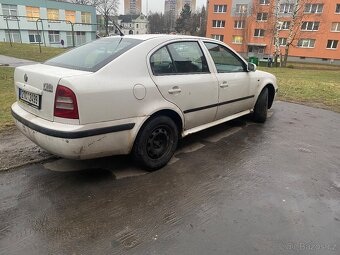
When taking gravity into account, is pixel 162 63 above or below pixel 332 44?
below

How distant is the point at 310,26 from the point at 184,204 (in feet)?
151

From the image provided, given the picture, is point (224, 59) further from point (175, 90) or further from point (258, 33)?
point (258, 33)

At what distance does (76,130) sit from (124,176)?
0.94m

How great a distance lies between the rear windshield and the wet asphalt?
4.17ft

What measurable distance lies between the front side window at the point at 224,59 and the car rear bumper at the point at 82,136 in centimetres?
178

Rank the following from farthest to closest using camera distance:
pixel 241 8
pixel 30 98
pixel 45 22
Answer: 1. pixel 241 8
2. pixel 45 22
3. pixel 30 98

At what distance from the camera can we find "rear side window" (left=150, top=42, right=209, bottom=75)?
350 centimetres

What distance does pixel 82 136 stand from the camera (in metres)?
2.83

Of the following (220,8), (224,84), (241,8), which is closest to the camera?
(224,84)

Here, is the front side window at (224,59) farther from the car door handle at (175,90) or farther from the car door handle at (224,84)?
the car door handle at (175,90)

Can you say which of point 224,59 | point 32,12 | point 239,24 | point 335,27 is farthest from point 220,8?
point 224,59

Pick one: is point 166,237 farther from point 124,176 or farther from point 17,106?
point 17,106

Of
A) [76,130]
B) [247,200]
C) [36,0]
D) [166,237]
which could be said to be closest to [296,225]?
[247,200]

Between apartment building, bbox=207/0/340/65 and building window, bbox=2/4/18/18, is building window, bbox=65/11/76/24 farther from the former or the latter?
apartment building, bbox=207/0/340/65
